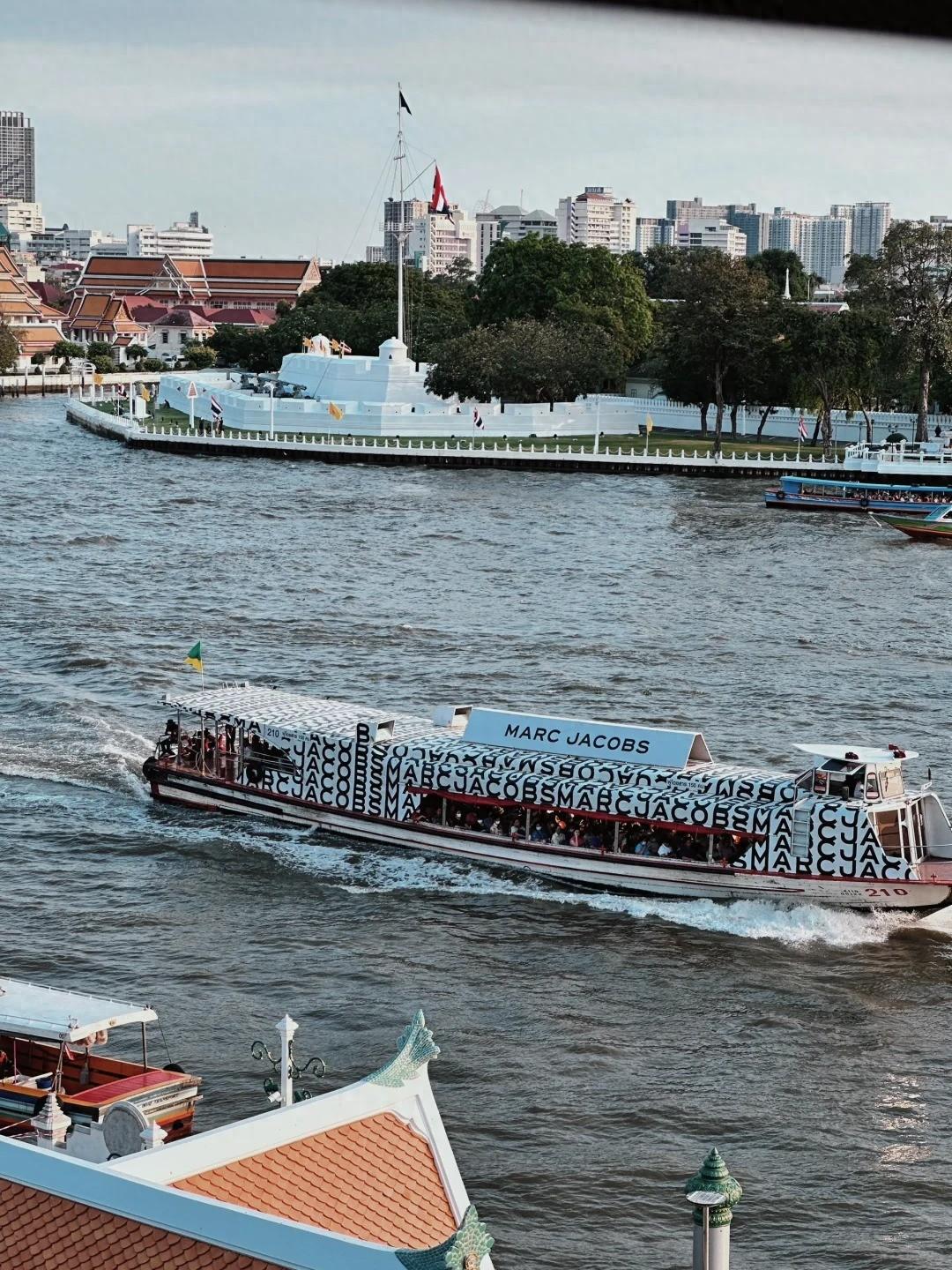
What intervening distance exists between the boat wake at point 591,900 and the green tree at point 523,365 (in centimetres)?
6793

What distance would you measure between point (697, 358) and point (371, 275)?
44844 millimetres

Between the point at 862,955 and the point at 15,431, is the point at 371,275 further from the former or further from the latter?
the point at 862,955

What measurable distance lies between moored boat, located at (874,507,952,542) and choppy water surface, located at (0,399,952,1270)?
13.7 m

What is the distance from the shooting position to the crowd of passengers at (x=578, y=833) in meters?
24.2

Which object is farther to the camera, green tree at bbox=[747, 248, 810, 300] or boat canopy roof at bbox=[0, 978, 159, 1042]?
green tree at bbox=[747, 248, 810, 300]

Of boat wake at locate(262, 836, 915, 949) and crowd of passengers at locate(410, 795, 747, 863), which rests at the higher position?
crowd of passengers at locate(410, 795, 747, 863)

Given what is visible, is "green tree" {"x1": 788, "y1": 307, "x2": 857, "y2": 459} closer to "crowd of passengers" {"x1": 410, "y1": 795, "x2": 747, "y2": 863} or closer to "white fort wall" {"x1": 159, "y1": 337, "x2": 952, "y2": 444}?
"white fort wall" {"x1": 159, "y1": 337, "x2": 952, "y2": 444}

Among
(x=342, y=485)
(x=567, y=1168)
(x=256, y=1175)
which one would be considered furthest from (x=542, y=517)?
(x=256, y=1175)

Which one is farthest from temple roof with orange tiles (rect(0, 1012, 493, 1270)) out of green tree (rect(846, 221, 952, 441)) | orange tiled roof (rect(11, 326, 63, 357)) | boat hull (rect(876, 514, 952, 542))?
orange tiled roof (rect(11, 326, 63, 357))

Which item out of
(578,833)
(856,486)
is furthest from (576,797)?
(856,486)

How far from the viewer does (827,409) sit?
86.2 m

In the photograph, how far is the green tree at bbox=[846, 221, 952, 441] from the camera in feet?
268

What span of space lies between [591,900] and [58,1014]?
1026 cm

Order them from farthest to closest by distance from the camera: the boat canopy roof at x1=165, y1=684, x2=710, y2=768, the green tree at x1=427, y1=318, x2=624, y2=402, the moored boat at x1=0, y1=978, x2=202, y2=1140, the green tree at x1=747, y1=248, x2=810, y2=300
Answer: the green tree at x1=747, y1=248, x2=810, y2=300 → the green tree at x1=427, y1=318, x2=624, y2=402 → the boat canopy roof at x1=165, y1=684, x2=710, y2=768 → the moored boat at x1=0, y1=978, x2=202, y2=1140
